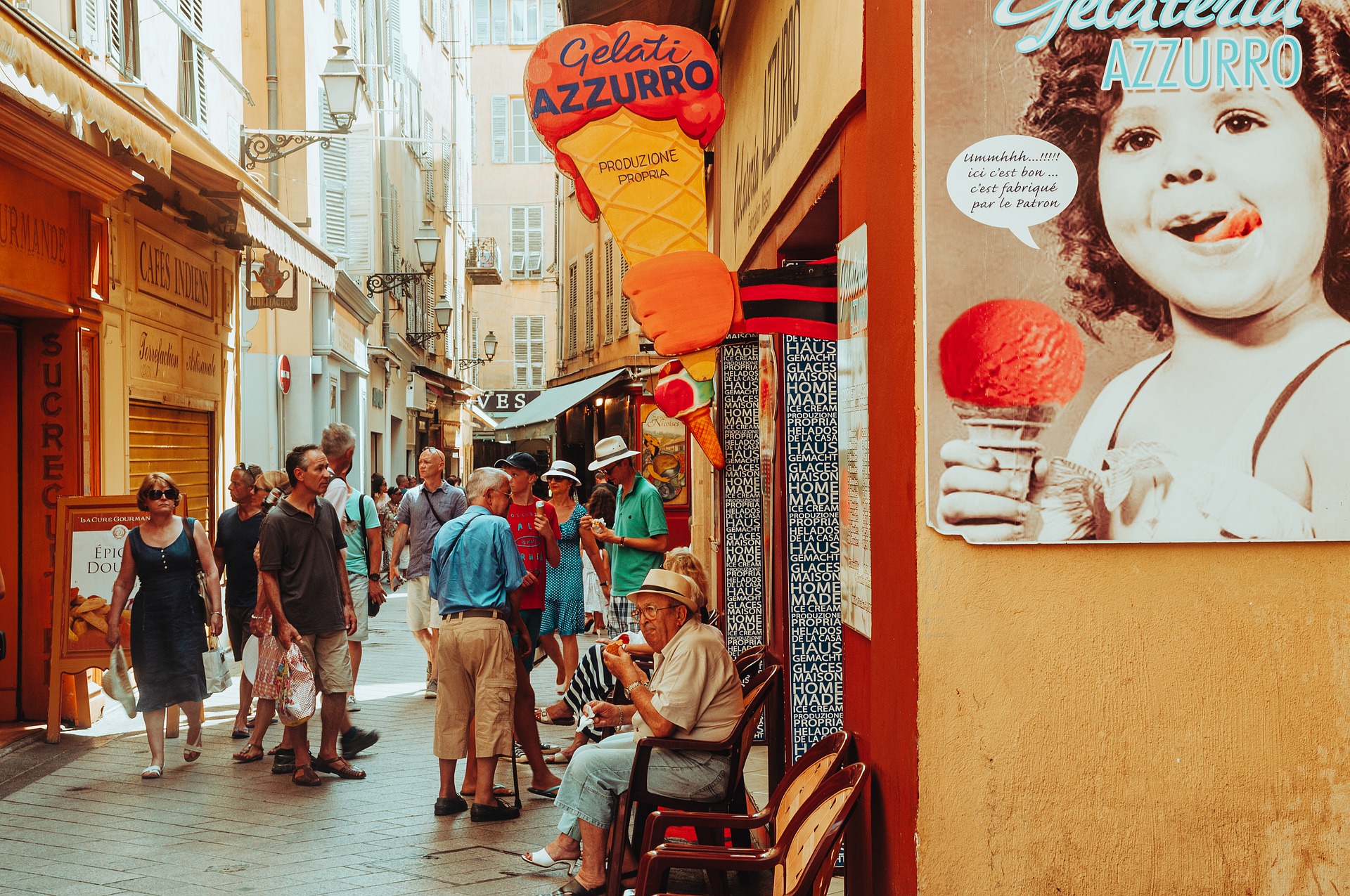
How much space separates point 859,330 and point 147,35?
8.76 meters

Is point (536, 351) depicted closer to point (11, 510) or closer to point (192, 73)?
point (192, 73)

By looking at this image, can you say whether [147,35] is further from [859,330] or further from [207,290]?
[859,330]

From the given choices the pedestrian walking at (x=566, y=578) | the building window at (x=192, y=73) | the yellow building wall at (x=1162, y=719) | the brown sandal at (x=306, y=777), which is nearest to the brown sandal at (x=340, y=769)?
the brown sandal at (x=306, y=777)

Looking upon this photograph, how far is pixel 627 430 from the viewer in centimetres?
2228

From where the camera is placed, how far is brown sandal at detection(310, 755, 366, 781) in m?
7.13

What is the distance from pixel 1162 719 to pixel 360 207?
21.8 m

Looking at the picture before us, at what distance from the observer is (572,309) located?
31.2 meters

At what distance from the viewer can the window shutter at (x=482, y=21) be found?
43.3 metres

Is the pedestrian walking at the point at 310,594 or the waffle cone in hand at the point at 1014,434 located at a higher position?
the waffle cone in hand at the point at 1014,434

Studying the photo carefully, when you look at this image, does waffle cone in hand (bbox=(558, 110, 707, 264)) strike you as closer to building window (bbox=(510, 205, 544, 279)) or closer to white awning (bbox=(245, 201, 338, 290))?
white awning (bbox=(245, 201, 338, 290))

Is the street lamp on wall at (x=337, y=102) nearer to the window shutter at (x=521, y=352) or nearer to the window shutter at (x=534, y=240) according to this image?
the window shutter at (x=534, y=240)

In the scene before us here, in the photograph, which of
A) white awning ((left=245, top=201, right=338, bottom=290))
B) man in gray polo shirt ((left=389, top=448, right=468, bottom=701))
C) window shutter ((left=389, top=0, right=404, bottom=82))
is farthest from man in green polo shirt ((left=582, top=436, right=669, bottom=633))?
window shutter ((left=389, top=0, right=404, bottom=82))

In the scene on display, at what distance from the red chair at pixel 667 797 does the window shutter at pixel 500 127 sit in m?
40.2

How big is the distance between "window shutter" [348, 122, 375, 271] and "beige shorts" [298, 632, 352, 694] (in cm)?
1628
